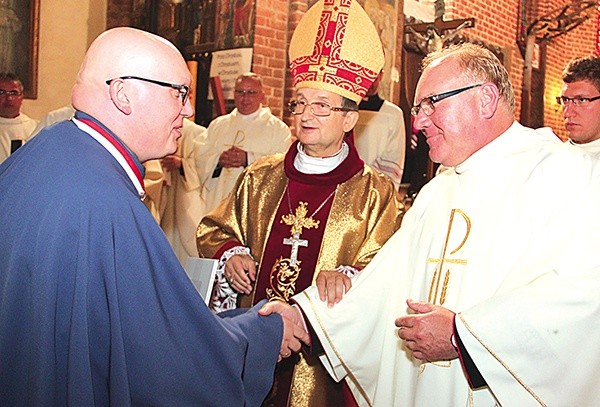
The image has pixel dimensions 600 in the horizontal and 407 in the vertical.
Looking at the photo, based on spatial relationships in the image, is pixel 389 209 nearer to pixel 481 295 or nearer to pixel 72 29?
pixel 481 295

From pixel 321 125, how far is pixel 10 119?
5.36 meters

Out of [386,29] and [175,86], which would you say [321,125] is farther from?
[386,29]

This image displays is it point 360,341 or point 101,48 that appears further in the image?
point 360,341

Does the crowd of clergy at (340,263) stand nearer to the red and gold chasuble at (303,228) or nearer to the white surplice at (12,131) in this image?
A: the red and gold chasuble at (303,228)

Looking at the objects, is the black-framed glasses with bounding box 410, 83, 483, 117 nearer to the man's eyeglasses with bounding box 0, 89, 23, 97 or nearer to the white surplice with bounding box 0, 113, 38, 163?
the white surplice with bounding box 0, 113, 38, 163

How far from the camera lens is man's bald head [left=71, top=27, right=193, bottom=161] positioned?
84.1 inches

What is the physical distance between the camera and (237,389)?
7.36 ft

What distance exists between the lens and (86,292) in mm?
1865

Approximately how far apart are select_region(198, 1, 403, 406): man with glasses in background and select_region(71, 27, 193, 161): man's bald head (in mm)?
1116

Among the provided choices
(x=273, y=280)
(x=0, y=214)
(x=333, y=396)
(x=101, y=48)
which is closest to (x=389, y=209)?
(x=273, y=280)

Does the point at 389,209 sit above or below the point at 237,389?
above

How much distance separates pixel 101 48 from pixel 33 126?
608 cm

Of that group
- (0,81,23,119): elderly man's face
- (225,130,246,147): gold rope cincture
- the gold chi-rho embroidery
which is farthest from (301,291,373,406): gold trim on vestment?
(0,81,23,119): elderly man's face

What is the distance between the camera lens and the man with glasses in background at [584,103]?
5047mm
